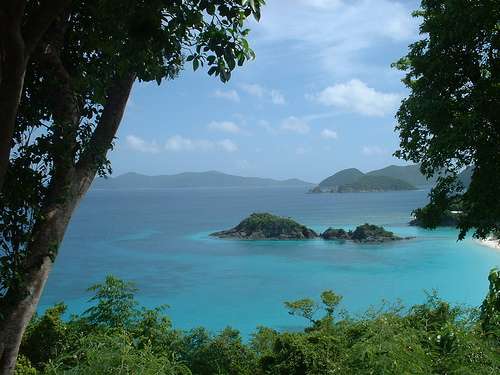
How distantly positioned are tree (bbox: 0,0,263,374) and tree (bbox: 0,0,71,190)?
642 mm

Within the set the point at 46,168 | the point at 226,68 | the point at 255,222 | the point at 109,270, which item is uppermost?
the point at 226,68

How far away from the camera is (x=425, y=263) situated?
43375 millimetres

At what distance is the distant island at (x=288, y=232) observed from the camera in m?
55.7

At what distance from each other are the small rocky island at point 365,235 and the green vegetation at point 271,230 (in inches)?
104

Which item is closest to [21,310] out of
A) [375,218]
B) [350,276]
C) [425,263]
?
[350,276]

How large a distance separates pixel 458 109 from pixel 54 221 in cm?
853

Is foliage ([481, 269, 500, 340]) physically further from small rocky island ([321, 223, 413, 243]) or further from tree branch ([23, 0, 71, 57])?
small rocky island ([321, 223, 413, 243])

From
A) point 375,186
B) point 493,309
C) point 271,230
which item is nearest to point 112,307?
point 493,309

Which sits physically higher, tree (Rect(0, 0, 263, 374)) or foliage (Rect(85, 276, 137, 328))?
tree (Rect(0, 0, 263, 374))

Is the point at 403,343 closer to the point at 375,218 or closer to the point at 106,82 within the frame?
the point at 106,82

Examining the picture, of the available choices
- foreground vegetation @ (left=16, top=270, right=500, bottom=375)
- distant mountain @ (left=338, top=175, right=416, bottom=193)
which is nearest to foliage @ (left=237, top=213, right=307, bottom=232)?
foreground vegetation @ (left=16, top=270, right=500, bottom=375)

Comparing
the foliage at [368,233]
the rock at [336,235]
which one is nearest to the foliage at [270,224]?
the rock at [336,235]

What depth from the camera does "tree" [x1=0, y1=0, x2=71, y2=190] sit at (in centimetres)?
312

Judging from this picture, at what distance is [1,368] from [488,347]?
14.4ft
